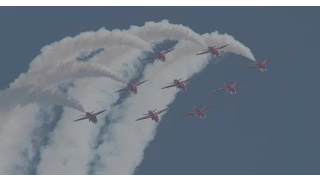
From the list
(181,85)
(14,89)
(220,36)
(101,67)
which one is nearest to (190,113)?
(181,85)

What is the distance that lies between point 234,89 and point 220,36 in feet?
34.4

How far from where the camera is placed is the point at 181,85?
110688mm

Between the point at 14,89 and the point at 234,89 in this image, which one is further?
A: the point at 234,89

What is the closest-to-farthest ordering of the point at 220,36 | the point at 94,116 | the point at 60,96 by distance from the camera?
the point at 60,96
the point at 94,116
the point at 220,36

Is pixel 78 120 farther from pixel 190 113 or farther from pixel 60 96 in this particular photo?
pixel 190 113

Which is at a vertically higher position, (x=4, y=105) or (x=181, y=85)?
(x=181, y=85)

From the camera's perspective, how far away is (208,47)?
10931cm

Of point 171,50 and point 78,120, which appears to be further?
point 171,50

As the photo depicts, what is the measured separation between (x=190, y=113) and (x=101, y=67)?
74.8 ft

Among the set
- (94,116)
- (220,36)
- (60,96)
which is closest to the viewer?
(60,96)

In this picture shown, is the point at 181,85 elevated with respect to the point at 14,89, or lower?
elevated

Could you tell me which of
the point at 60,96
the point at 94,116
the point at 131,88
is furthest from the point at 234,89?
the point at 60,96

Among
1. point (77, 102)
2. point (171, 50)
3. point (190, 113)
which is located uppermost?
point (171, 50)

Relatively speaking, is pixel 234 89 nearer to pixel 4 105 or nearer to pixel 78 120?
pixel 78 120
